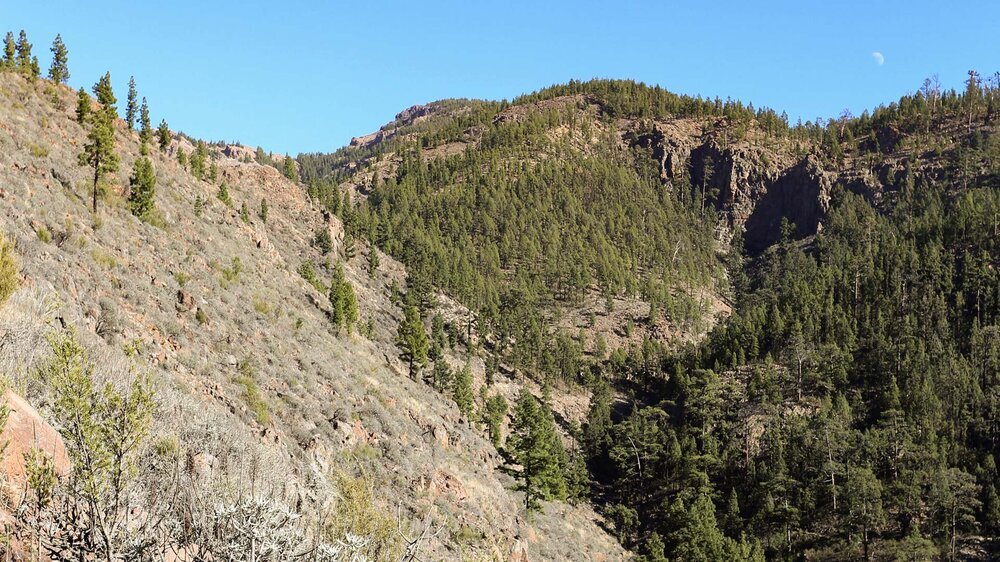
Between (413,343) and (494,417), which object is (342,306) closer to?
(413,343)

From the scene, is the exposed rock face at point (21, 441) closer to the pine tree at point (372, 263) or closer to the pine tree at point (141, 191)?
the pine tree at point (141, 191)

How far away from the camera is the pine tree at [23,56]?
53112mm

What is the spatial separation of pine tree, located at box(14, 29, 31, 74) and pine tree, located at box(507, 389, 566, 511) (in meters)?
51.3

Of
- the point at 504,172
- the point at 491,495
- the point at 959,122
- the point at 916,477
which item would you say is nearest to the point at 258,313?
the point at 491,495

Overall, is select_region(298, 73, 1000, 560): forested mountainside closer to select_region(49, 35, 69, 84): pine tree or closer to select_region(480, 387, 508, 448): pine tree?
select_region(480, 387, 508, 448): pine tree

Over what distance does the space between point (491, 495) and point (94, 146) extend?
31427 mm

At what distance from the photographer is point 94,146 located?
38562 millimetres

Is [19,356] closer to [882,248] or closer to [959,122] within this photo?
[882,248]

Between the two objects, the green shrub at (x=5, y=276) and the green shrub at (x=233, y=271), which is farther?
the green shrub at (x=233, y=271)

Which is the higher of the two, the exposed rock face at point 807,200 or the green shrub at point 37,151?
Answer: the exposed rock face at point 807,200

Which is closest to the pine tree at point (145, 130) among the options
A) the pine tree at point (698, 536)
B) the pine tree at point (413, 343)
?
the pine tree at point (413, 343)

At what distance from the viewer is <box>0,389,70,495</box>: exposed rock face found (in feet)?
27.1

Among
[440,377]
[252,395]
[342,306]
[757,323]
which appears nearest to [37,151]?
[252,395]

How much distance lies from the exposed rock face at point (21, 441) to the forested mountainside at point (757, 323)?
5737 cm
